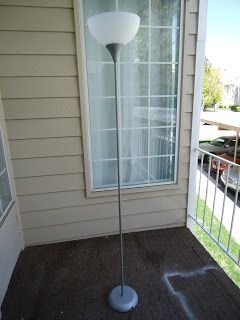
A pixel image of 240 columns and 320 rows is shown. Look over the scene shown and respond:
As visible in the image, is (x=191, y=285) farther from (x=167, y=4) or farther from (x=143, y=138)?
(x=167, y=4)

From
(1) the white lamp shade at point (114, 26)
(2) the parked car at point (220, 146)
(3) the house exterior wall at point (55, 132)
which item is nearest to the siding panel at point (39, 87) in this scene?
(3) the house exterior wall at point (55, 132)

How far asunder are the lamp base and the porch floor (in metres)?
0.04

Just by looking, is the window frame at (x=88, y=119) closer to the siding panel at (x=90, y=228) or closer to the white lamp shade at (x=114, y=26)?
the siding panel at (x=90, y=228)

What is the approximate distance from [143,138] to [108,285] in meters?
1.25

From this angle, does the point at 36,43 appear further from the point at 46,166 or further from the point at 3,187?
the point at 3,187

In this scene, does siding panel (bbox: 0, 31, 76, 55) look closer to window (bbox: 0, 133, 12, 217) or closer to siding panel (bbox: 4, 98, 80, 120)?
siding panel (bbox: 4, 98, 80, 120)

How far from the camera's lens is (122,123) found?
2072 mm

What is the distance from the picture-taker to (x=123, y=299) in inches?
61.7

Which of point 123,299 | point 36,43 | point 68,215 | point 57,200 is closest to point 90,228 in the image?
point 68,215

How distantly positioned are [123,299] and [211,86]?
61.3ft

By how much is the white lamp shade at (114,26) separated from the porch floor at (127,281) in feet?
5.38

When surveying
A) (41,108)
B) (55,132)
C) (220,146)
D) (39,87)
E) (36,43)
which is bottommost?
(220,146)

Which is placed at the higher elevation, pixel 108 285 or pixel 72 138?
pixel 72 138

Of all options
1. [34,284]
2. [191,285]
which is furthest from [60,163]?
[191,285]
